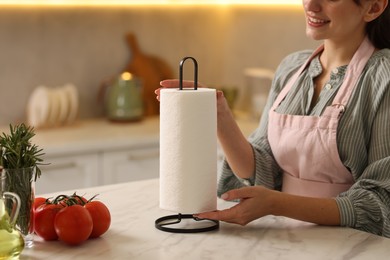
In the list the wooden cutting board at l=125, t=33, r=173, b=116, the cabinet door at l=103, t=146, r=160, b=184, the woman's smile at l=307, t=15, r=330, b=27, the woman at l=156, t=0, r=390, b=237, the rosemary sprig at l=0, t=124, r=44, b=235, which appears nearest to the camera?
the rosemary sprig at l=0, t=124, r=44, b=235

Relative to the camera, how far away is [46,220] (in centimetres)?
170

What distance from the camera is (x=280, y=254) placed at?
1669 millimetres

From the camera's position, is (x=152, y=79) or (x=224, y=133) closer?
(x=224, y=133)

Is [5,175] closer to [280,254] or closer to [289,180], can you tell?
[280,254]

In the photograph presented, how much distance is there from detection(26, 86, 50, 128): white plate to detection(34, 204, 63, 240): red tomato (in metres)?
2.15

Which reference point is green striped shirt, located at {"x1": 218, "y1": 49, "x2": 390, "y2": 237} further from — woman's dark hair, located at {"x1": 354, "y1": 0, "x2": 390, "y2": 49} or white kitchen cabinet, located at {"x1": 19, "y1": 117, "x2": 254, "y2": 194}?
white kitchen cabinet, located at {"x1": 19, "y1": 117, "x2": 254, "y2": 194}

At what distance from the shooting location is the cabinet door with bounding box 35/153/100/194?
3.47 meters

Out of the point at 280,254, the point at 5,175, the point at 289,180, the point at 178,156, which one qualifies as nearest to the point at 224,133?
the point at 289,180

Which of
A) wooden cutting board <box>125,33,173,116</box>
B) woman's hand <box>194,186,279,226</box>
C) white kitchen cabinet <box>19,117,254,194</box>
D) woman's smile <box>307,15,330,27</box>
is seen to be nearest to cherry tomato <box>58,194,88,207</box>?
woman's hand <box>194,186,279,226</box>

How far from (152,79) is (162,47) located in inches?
8.2

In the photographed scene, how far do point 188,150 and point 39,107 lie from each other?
2.24 m

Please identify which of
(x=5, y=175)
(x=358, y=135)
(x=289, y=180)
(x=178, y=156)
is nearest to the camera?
(x=5, y=175)

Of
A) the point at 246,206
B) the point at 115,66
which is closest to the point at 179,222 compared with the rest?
the point at 246,206

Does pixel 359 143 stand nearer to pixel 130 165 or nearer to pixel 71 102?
pixel 130 165
